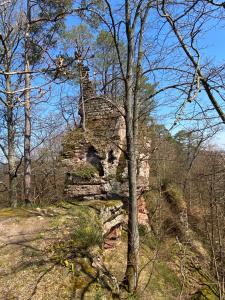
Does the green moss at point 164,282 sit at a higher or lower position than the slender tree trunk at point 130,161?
lower

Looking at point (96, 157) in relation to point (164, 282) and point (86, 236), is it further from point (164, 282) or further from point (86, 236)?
point (86, 236)

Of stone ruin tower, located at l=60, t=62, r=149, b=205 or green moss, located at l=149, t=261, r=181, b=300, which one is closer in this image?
green moss, located at l=149, t=261, r=181, b=300

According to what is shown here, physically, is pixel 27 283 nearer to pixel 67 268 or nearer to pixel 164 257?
pixel 67 268

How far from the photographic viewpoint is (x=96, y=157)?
10227mm

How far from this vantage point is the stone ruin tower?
9859 mm

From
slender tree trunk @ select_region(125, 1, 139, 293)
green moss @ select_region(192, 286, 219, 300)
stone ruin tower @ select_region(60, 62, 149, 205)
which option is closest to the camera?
slender tree trunk @ select_region(125, 1, 139, 293)

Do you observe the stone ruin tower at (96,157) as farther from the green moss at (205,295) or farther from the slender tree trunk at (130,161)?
the green moss at (205,295)

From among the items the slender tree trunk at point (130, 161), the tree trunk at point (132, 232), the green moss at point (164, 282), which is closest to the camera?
the tree trunk at point (132, 232)

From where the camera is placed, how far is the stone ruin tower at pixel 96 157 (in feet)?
32.3

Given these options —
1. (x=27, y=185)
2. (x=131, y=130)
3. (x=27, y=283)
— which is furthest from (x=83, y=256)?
(x=27, y=185)

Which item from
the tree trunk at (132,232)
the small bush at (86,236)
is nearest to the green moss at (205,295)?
the tree trunk at (132,232)

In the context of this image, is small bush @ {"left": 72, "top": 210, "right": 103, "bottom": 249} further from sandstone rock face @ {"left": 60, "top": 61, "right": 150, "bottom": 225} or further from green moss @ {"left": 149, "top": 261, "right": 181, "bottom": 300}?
sandstone rock face @ {"left": 60, "top": 61, "right": 150, "bottom": 225}

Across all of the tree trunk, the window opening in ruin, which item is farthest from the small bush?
the window opening in ruin

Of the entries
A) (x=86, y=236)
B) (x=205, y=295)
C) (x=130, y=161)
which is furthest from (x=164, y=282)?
(x=130, y=161)
